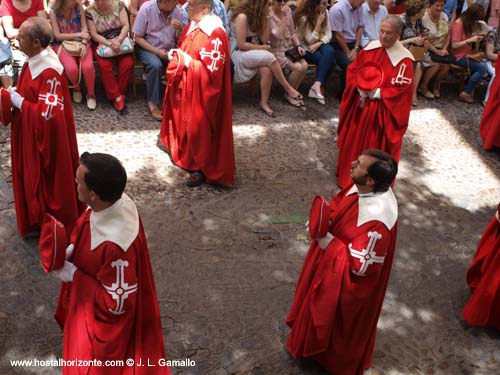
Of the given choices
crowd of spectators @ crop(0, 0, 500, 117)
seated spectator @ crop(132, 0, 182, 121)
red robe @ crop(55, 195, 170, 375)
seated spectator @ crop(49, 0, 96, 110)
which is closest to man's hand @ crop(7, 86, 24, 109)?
red robe @ crop(55, 195, 170, 375)

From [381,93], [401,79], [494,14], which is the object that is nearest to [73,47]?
[381,93]

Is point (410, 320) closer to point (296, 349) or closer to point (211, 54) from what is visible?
point (296, 349)

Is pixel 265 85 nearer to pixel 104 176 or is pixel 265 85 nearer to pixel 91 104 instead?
pixel 91 104

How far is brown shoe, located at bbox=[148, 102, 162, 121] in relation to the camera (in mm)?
7859

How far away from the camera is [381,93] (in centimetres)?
643

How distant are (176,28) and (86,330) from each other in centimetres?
513

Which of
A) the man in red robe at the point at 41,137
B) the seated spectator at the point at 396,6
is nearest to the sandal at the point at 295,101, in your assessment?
the seated spectator at the point at 396,6

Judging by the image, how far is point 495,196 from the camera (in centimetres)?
733

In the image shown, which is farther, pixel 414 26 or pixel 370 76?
pixel 414 26

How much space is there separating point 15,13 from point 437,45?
632 cm

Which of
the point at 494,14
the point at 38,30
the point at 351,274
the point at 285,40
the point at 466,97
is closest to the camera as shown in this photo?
the point at 351,274

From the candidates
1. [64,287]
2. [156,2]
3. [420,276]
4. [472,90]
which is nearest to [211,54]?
[156,2]

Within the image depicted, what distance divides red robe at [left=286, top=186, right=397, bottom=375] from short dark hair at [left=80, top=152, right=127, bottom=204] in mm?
1475

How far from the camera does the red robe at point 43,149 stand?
4879 millimetres
